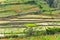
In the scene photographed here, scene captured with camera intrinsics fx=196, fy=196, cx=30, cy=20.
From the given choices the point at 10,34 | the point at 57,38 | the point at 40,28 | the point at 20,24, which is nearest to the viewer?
the point at 57,38

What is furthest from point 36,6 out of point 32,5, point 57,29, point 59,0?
point 57,29

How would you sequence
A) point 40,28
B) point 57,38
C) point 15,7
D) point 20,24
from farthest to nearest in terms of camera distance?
point 15,7, point 20,24, point 40,28, point 57,38

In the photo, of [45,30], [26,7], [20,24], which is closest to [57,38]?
[45,30]

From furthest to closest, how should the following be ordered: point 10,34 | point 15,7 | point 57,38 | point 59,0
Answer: point 59,0, point 15,7, point 10,34, point 57,38

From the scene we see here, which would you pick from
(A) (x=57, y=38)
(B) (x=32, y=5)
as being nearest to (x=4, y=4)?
(B) (x=32, y=5)

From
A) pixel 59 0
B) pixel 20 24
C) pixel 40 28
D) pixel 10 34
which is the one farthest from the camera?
pixel 59 0

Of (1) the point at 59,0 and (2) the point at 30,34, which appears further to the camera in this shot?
(1) the point at 59,0

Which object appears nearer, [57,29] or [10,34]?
[10,34]

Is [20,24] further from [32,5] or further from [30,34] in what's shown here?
[32,5]

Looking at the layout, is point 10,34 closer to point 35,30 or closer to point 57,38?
point 35,30
